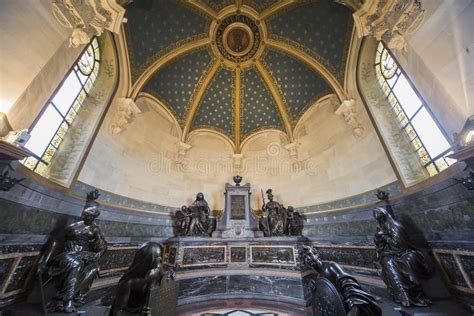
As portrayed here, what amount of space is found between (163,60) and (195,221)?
673cm

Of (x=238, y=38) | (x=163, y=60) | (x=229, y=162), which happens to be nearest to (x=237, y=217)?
(x=229, y=162)

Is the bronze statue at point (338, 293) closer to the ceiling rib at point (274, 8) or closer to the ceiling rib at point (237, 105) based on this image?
the ceiling rib at point (237, 105)

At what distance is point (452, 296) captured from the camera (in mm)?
3305

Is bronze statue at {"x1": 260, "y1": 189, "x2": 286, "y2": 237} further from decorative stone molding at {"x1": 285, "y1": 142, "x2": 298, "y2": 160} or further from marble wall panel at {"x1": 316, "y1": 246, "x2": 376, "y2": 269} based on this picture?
decorative stone molding at {"x1": 285, "y1": 142, "x2": 298, "y2": 160}

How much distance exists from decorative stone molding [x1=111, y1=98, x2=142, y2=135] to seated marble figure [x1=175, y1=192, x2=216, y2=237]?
3.74 meters

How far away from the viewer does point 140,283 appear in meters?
2.58

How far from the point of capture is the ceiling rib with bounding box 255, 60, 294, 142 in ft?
29.5

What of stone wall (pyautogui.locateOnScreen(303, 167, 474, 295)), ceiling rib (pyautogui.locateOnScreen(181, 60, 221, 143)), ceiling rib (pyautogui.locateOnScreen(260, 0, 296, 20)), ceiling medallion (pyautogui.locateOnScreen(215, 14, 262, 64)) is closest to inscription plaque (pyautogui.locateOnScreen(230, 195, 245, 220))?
stone wall (pyautogui.locateOnScreen(303, 167, 474, 295))

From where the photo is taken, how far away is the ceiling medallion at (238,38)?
8039mm

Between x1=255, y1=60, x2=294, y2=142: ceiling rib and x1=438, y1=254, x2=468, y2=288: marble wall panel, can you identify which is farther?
x1=255, y1=60, x2=294, y2=142: ceiling rib

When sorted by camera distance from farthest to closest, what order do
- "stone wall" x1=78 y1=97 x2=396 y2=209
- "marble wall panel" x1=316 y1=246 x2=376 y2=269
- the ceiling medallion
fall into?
the ceiling medallion
"stone wall" x1=78 y1=97 x2=396 y2=209
"marble wall panel" x1=316 y1=246 x2=376 y2=269

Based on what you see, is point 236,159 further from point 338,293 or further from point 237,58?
point 338,293

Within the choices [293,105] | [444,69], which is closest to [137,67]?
[293,105]

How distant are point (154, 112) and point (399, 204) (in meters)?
9.24
